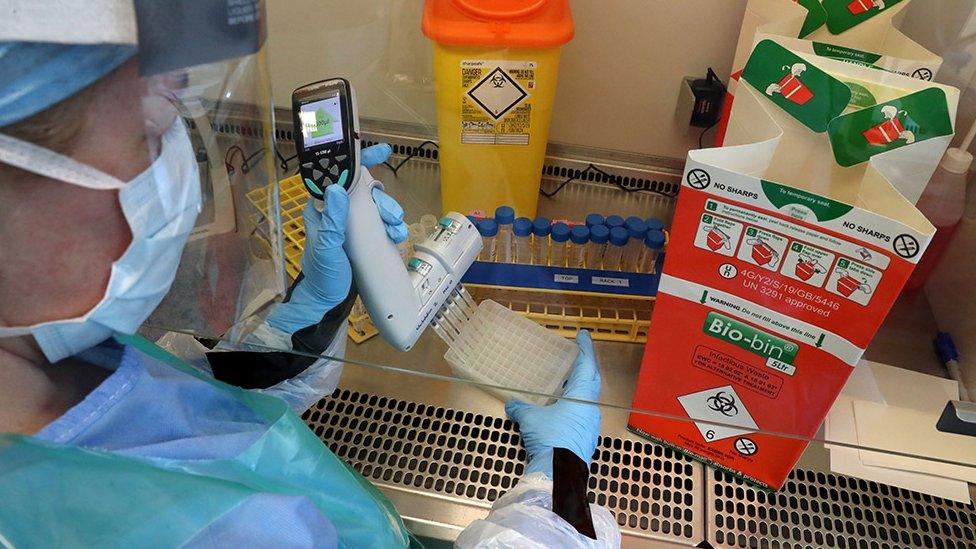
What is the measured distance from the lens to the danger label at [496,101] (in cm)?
113

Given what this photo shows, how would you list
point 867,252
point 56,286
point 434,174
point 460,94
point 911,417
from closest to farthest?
point 56,286
point 867,252
point 911,417
point 460,94
point 434,174

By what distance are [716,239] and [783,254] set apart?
3.0 inches

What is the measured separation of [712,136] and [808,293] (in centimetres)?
79

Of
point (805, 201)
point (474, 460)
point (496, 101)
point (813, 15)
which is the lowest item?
point (474, 460)

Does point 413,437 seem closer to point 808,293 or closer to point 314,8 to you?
point 808,293

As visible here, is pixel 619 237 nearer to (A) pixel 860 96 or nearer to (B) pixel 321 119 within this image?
(A) pixel 860 96

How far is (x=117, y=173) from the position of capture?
1.68 feet

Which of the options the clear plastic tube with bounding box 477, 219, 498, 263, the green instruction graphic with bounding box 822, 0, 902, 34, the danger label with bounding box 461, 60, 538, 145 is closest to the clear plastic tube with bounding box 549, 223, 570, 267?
the clear plastic tube with bounding box 477, 219, 498, 263

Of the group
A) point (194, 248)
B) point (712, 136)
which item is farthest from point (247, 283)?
point (712, 136)

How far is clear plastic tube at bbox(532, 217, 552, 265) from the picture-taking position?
3.65 ft

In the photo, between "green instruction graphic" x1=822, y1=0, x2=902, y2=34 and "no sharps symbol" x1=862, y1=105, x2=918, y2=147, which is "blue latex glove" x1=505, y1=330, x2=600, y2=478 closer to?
"no sharps symbol" x1=862, y1=105, x2=918, y2=147

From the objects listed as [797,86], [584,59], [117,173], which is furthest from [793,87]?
[117,173]

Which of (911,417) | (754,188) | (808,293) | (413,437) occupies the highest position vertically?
(754,188)

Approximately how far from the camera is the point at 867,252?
66 cm
